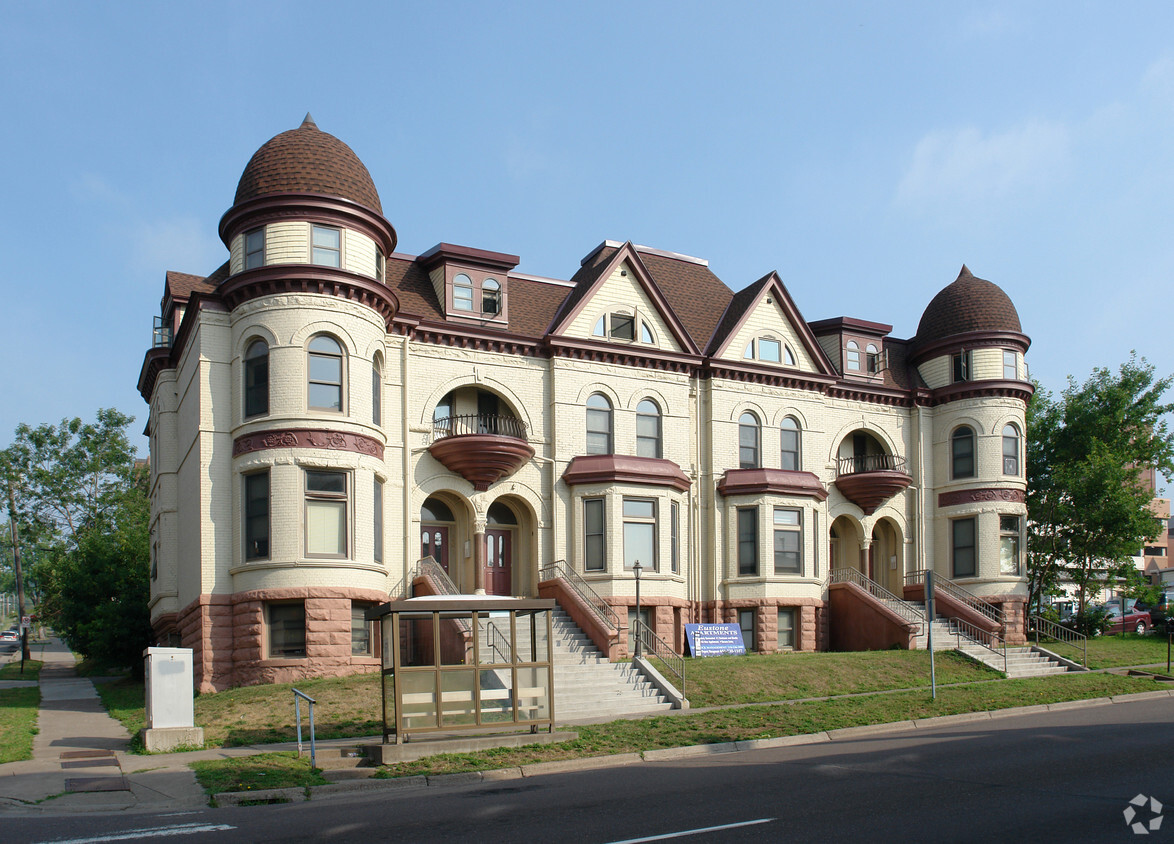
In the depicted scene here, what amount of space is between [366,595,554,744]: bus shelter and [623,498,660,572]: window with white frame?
1332 cm

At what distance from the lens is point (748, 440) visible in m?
35.9

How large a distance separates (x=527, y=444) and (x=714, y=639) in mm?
8007

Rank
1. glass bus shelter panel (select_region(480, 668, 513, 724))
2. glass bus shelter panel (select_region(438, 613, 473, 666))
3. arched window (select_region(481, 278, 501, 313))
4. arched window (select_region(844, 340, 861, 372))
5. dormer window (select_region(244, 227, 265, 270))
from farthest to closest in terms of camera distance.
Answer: arched window (select_region(844, 340, 861, 372)) → arched window (select_region(481, 278, 501, 313)) → dormer window (select_region(244, 227, 265, 270)) → glass bus shelter panel (select_region(438, 613, 473, 666)) → glass bus shelter panel (select_region(480, 668, 513, 724))

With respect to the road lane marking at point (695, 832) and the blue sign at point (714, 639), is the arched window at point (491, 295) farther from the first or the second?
the road lane marking at point (695, 832)

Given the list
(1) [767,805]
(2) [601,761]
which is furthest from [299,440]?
(1) [767,805]

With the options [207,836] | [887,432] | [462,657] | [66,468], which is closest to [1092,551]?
[887,432]

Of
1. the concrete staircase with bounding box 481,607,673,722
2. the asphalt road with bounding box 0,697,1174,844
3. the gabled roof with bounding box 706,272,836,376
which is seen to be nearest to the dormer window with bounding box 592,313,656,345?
the gabled roof with bounding box 706,272,836,376

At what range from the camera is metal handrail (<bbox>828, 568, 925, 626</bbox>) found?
34.2 metres

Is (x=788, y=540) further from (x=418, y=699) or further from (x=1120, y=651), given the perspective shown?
(x=418, y=699)

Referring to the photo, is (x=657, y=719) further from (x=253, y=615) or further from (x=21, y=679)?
(x=21, y=679)

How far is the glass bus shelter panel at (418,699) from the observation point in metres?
16.9

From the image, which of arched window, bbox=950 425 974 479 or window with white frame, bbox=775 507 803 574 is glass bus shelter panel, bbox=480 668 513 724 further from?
arched window, bbox=950 425 974 479

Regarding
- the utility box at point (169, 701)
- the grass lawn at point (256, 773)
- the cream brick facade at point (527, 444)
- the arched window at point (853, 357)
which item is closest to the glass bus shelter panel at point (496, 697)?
the grass lawn at point (256, 773)

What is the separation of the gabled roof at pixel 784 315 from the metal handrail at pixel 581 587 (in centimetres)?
885
